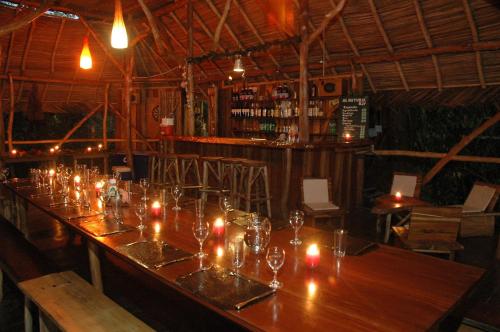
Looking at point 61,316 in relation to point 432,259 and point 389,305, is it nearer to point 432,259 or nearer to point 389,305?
point 389,305

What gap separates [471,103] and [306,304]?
7.03 m

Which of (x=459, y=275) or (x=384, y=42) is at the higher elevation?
(x=384, y=42)

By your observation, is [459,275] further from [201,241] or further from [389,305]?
[201,241]

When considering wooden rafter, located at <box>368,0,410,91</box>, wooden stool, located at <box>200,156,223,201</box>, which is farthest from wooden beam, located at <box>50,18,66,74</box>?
wooden rafter, located at <box>368,0,410,91</box>

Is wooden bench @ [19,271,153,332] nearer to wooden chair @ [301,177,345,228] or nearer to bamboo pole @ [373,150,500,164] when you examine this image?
wooden chair @ [301,177,345,228]

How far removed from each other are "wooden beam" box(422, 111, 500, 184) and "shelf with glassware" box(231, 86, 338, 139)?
7.40 ft

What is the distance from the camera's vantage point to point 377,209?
4.61 metres

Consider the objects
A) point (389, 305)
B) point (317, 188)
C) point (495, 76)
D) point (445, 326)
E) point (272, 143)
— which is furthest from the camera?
point (495, 76)

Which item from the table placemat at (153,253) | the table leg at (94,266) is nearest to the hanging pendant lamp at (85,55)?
the table leg at (94,266)

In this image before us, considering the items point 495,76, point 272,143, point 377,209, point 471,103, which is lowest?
point 377,209

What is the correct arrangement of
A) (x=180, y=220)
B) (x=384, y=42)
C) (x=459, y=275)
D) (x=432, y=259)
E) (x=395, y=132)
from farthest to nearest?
(x=395, y=132) → (x=384, y=42) → (x=180, y=220) → (x=432, y=259) → (x=459, y=275)

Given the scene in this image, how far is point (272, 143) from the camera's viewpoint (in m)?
5.90

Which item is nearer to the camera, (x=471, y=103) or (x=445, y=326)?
(x=445, y=326)

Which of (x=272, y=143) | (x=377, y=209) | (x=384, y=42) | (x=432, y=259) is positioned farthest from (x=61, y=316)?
(x=384, y=42)
